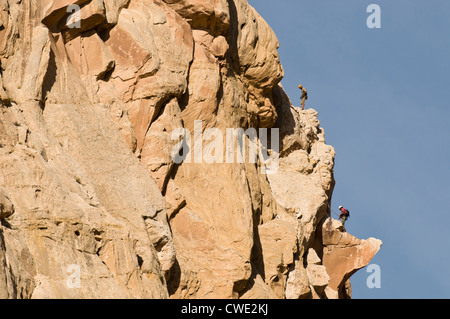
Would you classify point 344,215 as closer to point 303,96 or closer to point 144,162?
point 303,96

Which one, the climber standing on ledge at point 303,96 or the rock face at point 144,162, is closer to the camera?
the rock face at point 144,162

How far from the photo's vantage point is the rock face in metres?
30.9

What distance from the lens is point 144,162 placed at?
39.3 metres

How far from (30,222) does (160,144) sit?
10.2 metres

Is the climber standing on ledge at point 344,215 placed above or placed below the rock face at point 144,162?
below

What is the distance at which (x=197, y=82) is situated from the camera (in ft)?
141

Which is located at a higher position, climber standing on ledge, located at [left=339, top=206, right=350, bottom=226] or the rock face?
the rock face

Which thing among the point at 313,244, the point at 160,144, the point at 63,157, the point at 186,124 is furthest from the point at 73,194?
the point at 313,244

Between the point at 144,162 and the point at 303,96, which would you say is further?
the point at 303,96

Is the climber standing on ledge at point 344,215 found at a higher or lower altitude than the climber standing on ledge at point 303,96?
lower

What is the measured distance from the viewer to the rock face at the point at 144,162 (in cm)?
3089

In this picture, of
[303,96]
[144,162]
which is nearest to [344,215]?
[303,96]

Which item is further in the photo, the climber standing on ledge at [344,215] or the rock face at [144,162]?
the climber standing on ledge at [344,215]

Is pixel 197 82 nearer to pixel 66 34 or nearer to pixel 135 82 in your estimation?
pixel 135 82
